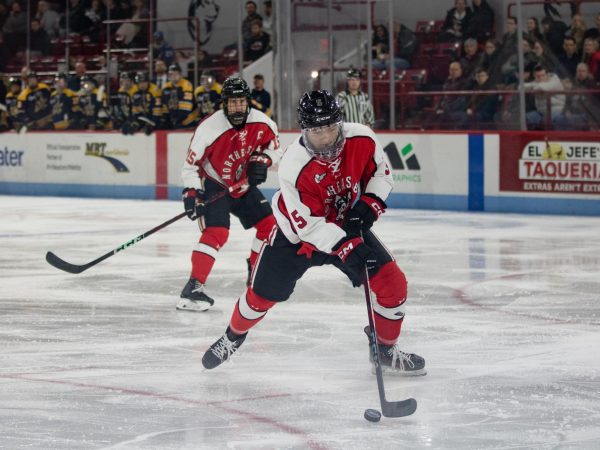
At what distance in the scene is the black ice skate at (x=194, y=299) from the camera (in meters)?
5.92

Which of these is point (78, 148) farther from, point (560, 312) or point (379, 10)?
point (560, 312)

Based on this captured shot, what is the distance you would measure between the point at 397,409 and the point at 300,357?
3.69 feet

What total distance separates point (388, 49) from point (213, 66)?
2788 mm

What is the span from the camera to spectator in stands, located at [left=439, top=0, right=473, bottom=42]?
40.7 ft

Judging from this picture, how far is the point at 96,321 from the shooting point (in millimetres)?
5617

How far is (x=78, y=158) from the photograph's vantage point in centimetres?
1399

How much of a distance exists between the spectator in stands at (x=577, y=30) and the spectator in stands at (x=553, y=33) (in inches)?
2.2

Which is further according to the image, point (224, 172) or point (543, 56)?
point (543, 56)

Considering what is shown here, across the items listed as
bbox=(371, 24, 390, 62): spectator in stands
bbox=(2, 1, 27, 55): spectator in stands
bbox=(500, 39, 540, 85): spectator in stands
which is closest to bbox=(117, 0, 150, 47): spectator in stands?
bbox=(2, 1, 27, 55): spectator in stands

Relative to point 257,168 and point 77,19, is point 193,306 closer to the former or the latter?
point 257,168

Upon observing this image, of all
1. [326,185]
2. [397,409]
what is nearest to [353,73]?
[326,185]

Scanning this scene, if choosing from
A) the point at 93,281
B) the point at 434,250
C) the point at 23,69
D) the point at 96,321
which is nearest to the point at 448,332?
the point at 96,321

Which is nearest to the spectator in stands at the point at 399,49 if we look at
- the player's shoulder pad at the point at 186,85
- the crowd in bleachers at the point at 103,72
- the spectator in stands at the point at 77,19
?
the crowd in bleachers at the point at 103,72

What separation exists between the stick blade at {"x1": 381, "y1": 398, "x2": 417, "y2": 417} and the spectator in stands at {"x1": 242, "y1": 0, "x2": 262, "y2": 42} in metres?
10.2
